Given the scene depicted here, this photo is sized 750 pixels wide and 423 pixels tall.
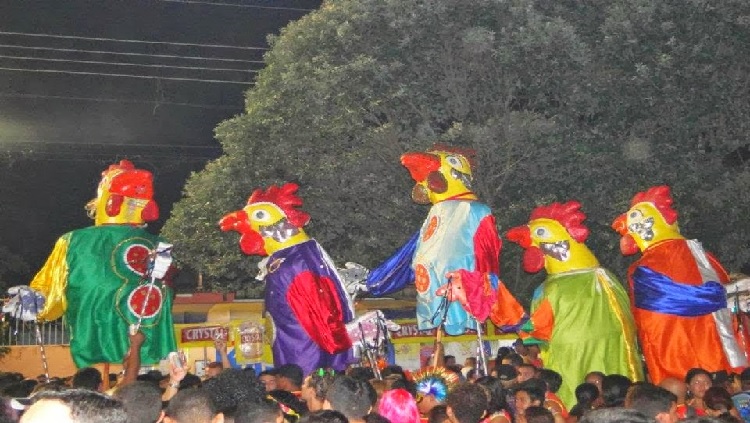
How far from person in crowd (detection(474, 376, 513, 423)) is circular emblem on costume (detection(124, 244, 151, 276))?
196 inches

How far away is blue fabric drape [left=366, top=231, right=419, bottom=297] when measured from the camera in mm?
10672

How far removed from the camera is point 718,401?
268 inches

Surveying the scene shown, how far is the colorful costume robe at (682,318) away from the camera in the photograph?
1004 centimetres

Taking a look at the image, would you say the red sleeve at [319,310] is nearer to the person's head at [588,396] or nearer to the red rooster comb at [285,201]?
the red rooster comb at [285,201]

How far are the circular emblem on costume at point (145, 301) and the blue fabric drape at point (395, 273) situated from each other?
85.5 inches

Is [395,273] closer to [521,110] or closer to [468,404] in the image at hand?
[521,110]


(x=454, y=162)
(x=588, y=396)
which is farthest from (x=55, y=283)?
(x=588, y=396)

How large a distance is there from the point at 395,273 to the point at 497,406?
4538 mm

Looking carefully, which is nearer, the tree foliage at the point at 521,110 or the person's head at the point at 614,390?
the person's head at the point at 614,390

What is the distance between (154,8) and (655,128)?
11.2 m

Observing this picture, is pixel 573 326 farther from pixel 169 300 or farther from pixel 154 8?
pixel 154 8

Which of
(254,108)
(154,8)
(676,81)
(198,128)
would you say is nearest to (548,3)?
(676,81)

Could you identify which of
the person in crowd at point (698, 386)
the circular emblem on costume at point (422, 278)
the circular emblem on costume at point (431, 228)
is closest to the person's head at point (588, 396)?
the person in crowd at point (698, 386)

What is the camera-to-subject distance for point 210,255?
1352cm
